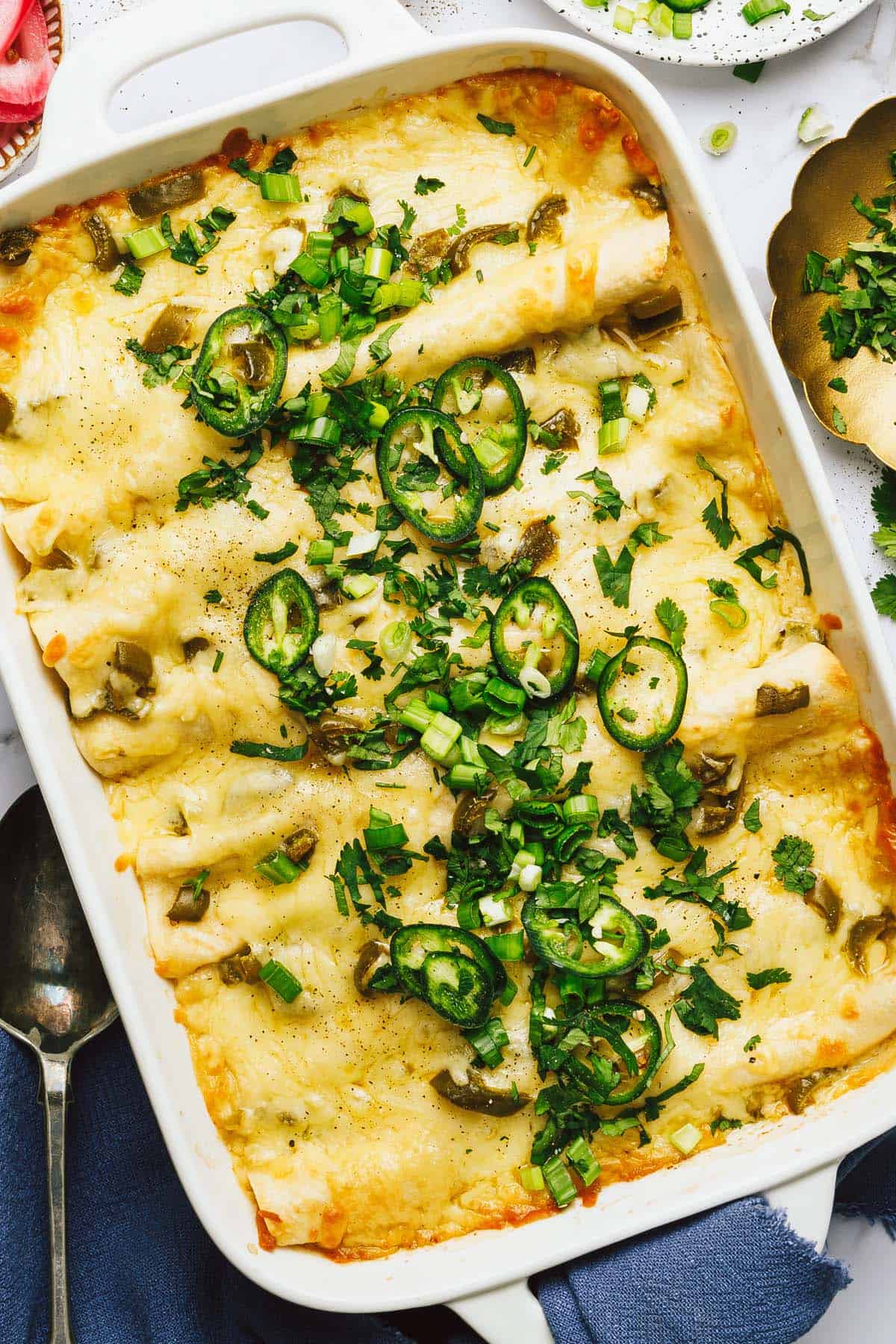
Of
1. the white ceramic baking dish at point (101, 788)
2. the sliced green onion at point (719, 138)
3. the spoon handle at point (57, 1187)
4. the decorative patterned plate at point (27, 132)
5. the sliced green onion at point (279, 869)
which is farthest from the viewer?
the sliced green onion at point (719, 138)

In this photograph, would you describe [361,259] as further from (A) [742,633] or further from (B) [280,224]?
(A) [742,633]

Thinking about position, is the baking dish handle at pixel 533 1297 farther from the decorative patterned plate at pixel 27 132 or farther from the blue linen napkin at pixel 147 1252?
the decorative patterned plate at pixel 27 132

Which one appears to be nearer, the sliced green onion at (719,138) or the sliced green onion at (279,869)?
the sliced green onion at (279,869)

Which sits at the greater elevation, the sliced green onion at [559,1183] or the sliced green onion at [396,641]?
the sliced green onion at [396,641]

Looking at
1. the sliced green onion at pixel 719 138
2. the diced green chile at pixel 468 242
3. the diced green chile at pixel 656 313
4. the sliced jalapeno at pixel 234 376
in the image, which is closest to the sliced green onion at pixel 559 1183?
the sliced jalapeno at pixel 234 376

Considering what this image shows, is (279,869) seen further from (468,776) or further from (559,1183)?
(559,1183)

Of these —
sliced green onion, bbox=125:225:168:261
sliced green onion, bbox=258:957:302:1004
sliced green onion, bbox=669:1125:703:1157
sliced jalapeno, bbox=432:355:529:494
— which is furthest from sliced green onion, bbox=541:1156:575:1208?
sliced green onion, bbox=125:225:168:261
